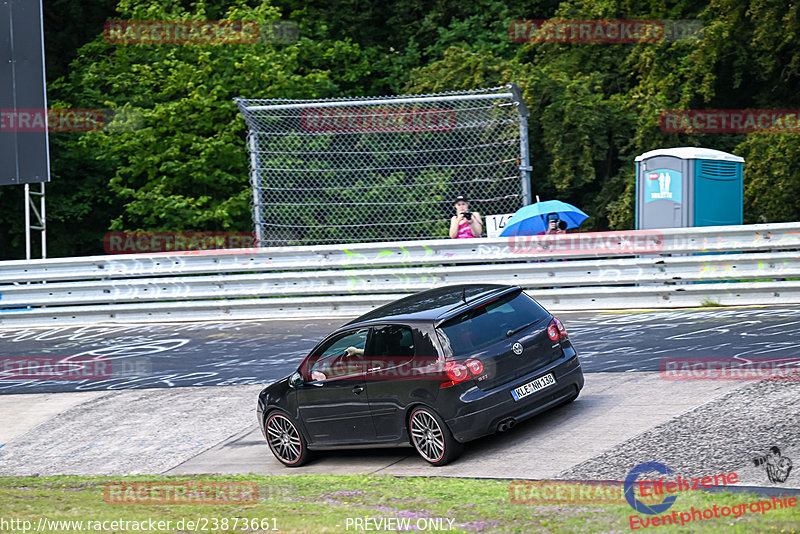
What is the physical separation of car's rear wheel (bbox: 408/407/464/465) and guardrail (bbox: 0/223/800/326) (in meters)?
6.23

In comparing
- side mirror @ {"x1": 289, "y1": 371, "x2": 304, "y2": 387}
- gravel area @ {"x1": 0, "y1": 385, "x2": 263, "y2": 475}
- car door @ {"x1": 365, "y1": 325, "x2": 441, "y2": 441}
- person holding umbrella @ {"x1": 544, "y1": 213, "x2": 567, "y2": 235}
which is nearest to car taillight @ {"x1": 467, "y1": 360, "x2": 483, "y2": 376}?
car door @ {"x1": 365, "y1": 325, "x2": 441, "y2": 441}

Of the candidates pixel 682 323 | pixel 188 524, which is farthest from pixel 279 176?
pixel 188 524

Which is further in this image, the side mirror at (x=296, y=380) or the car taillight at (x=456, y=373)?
the side mirror at (x=296, y=380)

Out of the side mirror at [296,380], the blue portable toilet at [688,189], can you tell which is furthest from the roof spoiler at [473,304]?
the blue portable toilet at [688,189]

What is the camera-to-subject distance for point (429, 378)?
9078 millimetres

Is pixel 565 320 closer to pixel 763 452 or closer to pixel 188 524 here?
pixel 763 452

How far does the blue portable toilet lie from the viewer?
1582cm

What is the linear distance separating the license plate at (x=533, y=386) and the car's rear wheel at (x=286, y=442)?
2175 millimetres

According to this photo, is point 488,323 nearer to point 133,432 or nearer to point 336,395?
point 336,395

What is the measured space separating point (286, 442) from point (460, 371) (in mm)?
2122

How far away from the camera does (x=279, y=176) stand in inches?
675

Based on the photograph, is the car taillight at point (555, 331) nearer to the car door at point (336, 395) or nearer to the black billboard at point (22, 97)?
the car door at point (336, 395)

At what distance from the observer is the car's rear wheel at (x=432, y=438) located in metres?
8.99

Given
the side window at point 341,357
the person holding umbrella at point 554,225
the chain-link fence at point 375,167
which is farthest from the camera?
the chain-link fence at point 375,167
